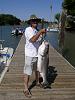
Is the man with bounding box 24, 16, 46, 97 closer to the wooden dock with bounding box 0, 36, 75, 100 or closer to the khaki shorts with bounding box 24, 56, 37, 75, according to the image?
the khaki shorts with bounding box 24, 56, 37, 75

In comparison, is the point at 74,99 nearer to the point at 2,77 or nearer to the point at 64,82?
the point at 64,82

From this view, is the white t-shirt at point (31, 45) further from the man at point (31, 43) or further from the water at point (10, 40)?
the water at point (10, 40)

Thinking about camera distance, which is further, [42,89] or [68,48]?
[68,48]

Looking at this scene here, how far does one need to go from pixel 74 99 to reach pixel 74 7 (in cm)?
7511

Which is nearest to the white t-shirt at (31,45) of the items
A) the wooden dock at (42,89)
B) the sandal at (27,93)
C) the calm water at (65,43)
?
the sandal at (27,93)

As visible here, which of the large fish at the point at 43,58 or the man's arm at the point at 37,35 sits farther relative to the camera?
the large fish at the point at 43,58

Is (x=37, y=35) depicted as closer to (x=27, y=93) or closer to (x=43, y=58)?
(x=43, y=58)

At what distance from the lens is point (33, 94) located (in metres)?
8.20

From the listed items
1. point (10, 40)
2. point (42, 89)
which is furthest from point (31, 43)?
point (10, 40)

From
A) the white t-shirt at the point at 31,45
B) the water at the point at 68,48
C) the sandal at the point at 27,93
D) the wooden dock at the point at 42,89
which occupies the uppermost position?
the white t-shirt at the point at 31,45

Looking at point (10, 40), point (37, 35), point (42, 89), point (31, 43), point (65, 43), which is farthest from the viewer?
point (10, 40)

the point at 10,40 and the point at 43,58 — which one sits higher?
the point at 43,58

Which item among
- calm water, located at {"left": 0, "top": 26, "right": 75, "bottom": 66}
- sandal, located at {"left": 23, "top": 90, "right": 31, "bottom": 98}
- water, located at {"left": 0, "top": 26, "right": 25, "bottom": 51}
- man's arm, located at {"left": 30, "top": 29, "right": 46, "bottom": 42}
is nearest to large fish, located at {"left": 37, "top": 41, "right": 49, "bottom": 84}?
man's arm, located at {"left": 30, "top": 29, "right": 46, "bottom": 42}

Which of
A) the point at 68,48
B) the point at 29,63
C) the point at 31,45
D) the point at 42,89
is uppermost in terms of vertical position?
the point at 31,45
